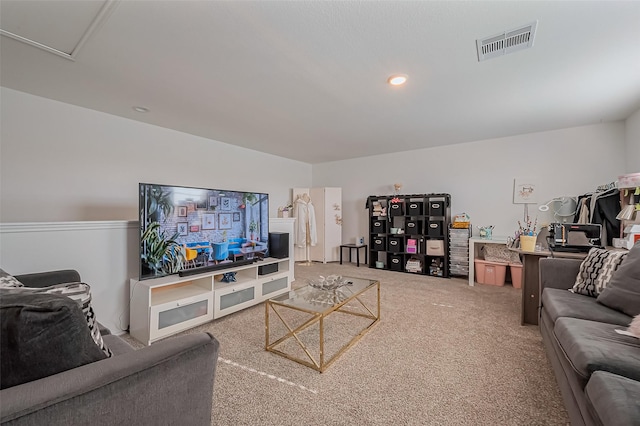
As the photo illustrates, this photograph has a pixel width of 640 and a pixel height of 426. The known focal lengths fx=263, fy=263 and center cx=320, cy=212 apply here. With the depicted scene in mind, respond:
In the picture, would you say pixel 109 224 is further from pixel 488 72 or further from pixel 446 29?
pixel 488 72

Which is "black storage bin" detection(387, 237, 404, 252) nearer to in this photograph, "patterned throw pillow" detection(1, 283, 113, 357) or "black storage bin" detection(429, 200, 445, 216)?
"black storage bin" detection(429, 200, 445, 216)

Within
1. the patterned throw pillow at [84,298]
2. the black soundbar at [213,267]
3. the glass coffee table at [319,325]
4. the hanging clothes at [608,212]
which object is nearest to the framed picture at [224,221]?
the black soundbar at [213,267]

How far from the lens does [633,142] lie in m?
3.24

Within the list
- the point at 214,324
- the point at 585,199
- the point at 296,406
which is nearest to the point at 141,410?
the point at 296,406

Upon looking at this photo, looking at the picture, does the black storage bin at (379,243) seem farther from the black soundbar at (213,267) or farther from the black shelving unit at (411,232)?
the black soundbar at (213,267)

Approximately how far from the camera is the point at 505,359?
197 cm

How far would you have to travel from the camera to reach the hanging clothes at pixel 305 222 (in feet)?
18.5

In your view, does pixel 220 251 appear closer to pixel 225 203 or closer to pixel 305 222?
pixel 225 203

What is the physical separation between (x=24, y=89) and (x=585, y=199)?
21.2ft

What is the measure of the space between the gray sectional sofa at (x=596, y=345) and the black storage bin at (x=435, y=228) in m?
2.29

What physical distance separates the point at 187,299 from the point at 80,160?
1.99 metres

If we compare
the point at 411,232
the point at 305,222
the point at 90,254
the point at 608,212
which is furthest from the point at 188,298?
the point at 608,212

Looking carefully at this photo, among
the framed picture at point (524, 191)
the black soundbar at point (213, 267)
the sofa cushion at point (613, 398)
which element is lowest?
the sofa cushion at point (613, 398)

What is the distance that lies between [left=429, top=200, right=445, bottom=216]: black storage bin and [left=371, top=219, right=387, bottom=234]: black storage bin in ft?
2.96
